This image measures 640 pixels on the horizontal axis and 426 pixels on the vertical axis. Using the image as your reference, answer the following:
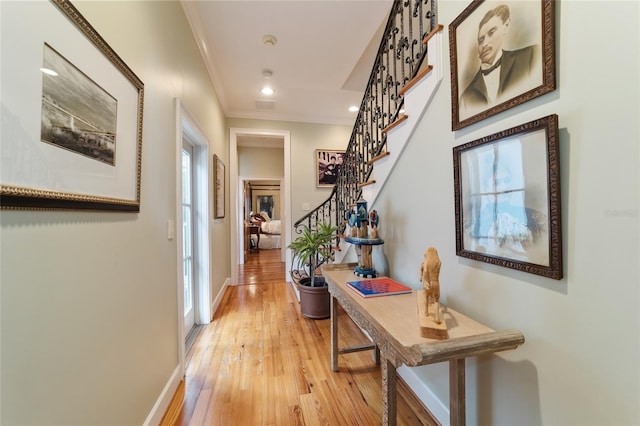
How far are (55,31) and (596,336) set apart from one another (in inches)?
74.4

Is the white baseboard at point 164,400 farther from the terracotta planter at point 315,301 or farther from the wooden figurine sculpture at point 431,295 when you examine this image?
the wooden figurine sculpture at point 431,295

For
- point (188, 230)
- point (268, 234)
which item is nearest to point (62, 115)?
point (188, 230)

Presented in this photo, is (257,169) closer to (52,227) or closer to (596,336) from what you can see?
(52,227)

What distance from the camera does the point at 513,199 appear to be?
93cm

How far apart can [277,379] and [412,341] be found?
1.35 meters

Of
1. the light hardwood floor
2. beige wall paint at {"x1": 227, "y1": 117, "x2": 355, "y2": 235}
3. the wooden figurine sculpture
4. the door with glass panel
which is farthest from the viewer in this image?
beige wall paint at {"x1": 227, "y1": 117, "x2": 355, "y2": 235}

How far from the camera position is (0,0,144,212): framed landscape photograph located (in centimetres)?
62

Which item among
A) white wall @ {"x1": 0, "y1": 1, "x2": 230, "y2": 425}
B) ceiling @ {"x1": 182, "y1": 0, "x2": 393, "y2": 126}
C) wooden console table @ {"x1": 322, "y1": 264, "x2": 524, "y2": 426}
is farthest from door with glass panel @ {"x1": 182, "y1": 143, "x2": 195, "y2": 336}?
wooden console table @ {"x1": 322, "y1": 264, "x2": 524, "y2": 426}

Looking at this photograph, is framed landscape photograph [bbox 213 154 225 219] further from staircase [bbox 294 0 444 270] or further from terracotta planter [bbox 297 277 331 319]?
staircase [bbox 294 0 444 270]

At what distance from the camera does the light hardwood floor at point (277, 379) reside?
4.80 ft

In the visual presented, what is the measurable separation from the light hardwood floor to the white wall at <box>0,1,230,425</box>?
0.96ft

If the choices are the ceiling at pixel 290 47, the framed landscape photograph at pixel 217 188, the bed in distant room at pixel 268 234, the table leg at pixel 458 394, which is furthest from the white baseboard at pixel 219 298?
the bed in distant room at pixel 268 234

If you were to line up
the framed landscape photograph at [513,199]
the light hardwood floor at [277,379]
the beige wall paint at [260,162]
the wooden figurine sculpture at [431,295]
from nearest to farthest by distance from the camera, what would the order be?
the framed landscape photograph at [513,199] < the wooden figurine sculpture at [431,295] < the light hardwood floor at [277,379] < the beige wall paint at [260,162]

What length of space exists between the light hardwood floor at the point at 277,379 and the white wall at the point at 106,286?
0.96ft
